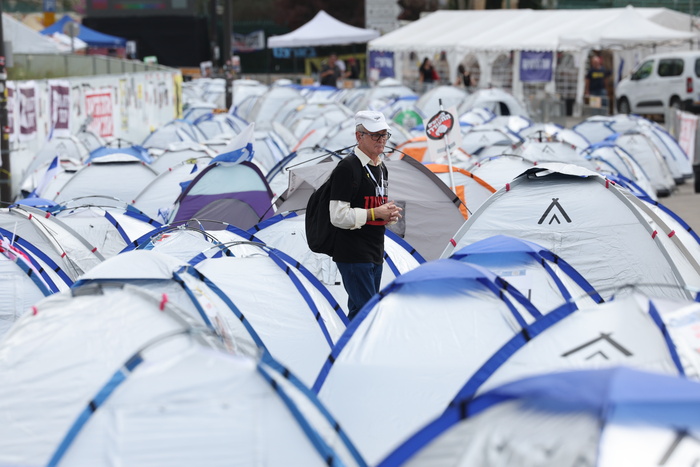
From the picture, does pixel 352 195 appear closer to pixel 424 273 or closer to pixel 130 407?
pixel 424 273

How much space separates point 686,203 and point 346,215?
12003 millimetres

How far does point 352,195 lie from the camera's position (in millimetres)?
6660

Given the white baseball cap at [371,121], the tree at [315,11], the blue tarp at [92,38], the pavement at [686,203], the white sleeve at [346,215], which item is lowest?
the pavement at [686,203]

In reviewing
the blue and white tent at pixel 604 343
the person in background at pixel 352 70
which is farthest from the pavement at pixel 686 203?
the person in background at pixel 352 70

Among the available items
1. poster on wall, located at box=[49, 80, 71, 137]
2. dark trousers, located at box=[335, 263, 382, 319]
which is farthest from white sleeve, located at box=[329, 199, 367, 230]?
poster on wall, located at box=[49, 80, 71, 137]

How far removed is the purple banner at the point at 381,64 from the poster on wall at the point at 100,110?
59.1ft

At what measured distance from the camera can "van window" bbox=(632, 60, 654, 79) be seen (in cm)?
2864

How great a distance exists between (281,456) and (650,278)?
5124mm

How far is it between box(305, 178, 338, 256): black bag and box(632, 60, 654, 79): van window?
23.4 meters

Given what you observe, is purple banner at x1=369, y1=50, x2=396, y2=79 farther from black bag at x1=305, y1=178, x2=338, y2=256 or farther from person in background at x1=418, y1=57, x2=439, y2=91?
black bag at x1=305, y1=178, x2=338, y2=256

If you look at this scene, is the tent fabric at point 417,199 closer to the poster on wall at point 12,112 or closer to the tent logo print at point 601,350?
the tent logo print at point 601,350

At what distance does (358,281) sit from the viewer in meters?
6.82

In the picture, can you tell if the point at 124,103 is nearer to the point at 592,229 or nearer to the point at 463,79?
the point at 463,79

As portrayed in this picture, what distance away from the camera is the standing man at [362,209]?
6.59m
